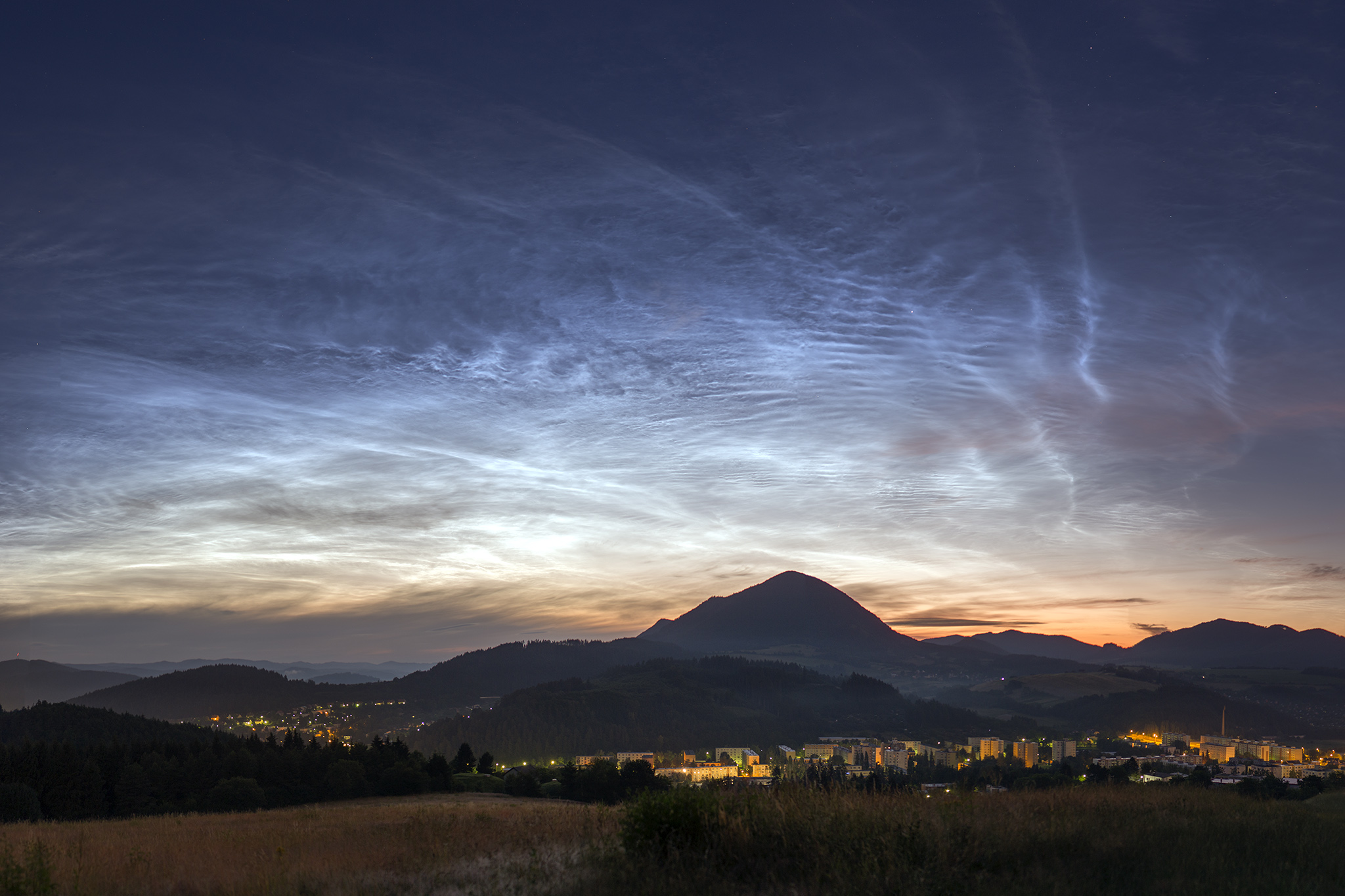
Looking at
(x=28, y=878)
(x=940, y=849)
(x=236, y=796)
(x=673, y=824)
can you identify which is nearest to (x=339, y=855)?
(x=28, y=878)

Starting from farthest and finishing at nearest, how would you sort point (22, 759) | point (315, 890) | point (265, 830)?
point (22, 759) < point (265, 830) < point (315, 890)

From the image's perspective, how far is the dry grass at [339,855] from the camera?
998 cm

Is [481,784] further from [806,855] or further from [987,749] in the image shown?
[987,749]

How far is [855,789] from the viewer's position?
41.9ft

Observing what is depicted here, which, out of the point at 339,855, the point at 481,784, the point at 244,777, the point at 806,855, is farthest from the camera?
the point at 244,777

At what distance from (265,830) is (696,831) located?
11612 mm

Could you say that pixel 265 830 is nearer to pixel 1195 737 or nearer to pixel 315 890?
pixel 315 890

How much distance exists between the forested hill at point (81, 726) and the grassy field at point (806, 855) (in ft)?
357

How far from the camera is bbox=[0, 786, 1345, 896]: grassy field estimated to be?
8.98 m

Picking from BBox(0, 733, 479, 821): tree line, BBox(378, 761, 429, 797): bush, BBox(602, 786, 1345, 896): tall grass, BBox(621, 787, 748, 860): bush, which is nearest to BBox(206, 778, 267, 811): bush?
BBox(0, 733, 479, 821): tree line

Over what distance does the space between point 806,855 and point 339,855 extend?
23.4 ft

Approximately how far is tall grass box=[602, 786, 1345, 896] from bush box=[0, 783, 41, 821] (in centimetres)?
4433

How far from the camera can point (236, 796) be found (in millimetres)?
50125

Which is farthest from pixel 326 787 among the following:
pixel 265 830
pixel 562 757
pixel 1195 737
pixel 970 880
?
pixel 1195 737
